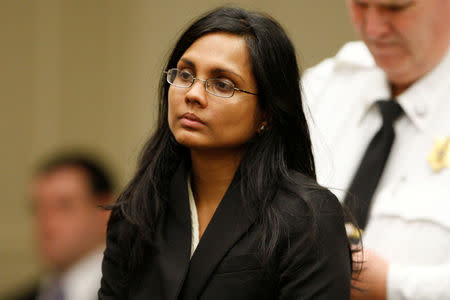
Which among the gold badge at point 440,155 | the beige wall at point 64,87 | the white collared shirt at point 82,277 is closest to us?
the gold badge at point 440,155

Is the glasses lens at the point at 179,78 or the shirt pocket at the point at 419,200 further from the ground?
the glasses lens at the point at 179,78

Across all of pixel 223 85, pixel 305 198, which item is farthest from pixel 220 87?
pixel 305 198

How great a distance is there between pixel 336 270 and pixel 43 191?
2.59 m

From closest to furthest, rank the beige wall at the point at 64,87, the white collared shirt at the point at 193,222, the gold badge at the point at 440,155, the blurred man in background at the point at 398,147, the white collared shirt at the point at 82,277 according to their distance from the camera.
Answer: the white collared shirt at the point at 193,222, the blurred man in background at the point at 398,147, the gold badge at the point at 440,155, the white collared shirt at the point at 82,277, the beige wall at the point at 64,87

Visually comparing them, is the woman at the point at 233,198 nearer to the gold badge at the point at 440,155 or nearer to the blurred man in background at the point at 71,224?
the gold badge at the point at 440,155

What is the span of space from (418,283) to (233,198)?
628mm

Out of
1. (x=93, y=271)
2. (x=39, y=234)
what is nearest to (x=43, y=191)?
(x=39, y=234)

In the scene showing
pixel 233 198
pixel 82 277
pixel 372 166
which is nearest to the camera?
pixel 233 198

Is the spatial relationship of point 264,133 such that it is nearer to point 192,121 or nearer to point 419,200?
point 192,121

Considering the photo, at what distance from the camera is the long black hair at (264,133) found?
60.1 inches

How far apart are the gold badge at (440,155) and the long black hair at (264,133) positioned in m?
0.64

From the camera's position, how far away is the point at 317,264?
1454 millimetres

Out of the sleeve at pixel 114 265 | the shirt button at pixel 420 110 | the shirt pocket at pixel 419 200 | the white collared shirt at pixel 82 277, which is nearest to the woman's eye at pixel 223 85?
the sleeve at pixel 114 265

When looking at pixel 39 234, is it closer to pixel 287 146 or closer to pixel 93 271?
pixel 93 271
